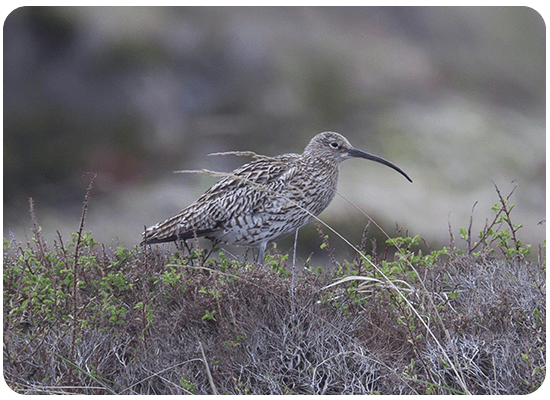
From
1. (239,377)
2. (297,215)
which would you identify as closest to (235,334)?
(239,377)

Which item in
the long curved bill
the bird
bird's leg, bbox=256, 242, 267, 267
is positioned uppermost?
the long curved bill

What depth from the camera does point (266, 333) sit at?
15.0 ft

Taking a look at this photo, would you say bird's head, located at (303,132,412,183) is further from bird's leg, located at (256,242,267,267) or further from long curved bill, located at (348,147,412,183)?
bird's leg, located at (256,242,267,267)

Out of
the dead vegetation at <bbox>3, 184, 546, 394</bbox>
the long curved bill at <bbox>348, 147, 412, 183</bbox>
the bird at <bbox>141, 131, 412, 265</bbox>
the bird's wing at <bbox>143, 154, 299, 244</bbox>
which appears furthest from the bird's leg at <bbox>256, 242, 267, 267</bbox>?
the long curved bill at <bbox>348, 147, 412, 183</bbox>

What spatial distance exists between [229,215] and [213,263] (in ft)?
3.23

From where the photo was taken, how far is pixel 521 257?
546 cm

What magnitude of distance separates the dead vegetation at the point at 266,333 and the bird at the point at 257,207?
1066 millimetres

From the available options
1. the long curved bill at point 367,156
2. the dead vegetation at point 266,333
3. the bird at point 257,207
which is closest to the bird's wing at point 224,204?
the bird at point 257,207

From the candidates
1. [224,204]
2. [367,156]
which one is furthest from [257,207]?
[367,156]

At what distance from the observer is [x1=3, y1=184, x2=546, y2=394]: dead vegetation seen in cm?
424

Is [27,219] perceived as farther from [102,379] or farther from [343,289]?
[343,289]

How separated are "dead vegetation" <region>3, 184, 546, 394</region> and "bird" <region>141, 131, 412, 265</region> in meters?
1.07

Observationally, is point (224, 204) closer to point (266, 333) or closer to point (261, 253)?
point (261, 253)

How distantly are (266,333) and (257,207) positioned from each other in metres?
1.96
